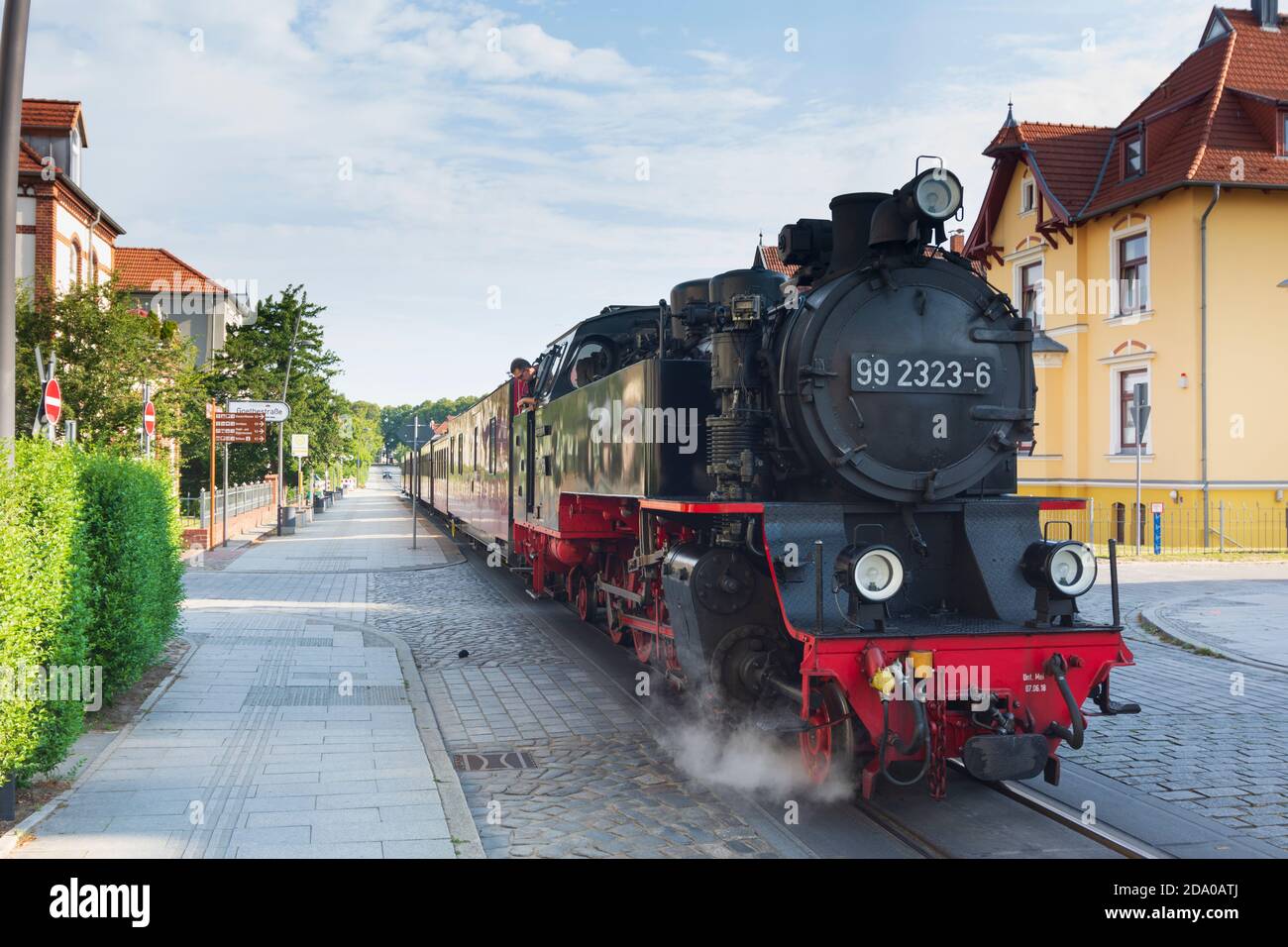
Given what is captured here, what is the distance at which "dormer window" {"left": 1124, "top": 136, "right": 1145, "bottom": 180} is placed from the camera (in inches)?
956

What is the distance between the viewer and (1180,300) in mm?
22734

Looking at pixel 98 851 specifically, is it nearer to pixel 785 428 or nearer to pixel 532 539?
pixel 785 428

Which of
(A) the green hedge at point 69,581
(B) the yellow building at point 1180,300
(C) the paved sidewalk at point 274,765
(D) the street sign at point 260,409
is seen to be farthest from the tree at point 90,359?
(B) the yellow building at point 1180,300

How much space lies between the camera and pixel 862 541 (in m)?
Result: 5.79

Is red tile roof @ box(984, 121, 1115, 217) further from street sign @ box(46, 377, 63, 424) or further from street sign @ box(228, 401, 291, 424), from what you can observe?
street sign @ box(46, 377, 63, 424)

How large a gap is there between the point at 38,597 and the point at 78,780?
1.20 metres

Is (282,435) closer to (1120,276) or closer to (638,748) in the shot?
(1120,276)

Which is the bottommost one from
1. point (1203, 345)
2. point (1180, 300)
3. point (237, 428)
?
point (237, 428)

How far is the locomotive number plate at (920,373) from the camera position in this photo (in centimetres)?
584

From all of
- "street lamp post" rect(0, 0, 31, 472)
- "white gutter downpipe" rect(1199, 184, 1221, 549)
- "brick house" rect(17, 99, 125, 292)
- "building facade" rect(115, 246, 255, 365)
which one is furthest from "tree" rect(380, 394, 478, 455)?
"street lamp post" rect(0, 0, 31, 472)

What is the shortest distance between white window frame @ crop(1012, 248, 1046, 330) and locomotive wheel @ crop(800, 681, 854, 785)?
2354cm

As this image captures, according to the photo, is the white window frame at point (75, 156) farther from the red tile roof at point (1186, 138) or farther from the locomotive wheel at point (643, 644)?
the locomotive wheel at point (643, 644)

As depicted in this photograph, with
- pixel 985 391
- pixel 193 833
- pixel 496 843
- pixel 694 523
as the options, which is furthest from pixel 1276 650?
pixel 193 833

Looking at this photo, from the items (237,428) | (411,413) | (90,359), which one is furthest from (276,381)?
(411,413)
